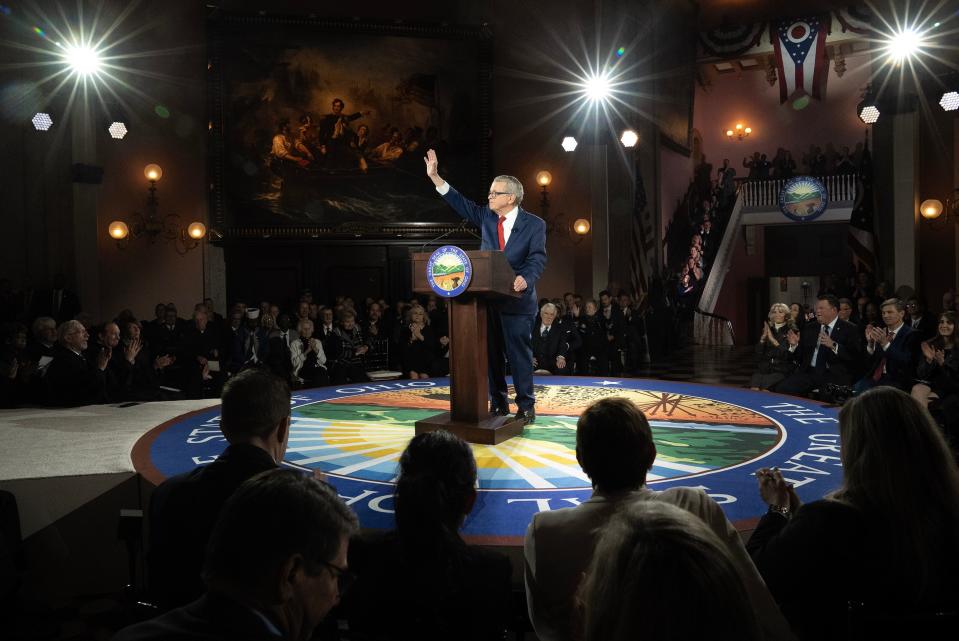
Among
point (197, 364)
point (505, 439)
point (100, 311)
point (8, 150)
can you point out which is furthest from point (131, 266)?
point (505, 439)

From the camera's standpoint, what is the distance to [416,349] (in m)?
9.52

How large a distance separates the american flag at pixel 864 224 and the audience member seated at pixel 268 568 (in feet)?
61.4

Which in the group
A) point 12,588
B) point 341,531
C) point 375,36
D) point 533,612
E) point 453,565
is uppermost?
point 375,36

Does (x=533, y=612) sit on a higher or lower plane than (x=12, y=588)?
higher

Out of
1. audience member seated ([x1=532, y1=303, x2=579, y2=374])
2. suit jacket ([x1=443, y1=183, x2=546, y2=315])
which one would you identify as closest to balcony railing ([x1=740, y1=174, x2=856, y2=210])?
audience member seated ([x1=532, y1=303, x2=579, y2=374])

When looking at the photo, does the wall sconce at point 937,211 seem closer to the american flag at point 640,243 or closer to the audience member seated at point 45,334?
the american flag at point 640,243

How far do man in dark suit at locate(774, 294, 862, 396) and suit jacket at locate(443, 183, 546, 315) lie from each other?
3420mm

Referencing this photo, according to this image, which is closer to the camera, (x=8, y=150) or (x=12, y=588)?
(x=12, y=588)

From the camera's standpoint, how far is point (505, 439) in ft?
16.1

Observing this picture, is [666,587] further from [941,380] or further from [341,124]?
[341,124]

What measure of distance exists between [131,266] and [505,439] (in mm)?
9087

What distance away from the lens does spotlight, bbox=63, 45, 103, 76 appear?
11047 millimetres

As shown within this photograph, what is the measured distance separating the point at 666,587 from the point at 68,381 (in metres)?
6.50

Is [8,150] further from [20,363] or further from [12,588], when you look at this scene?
[12,588]
